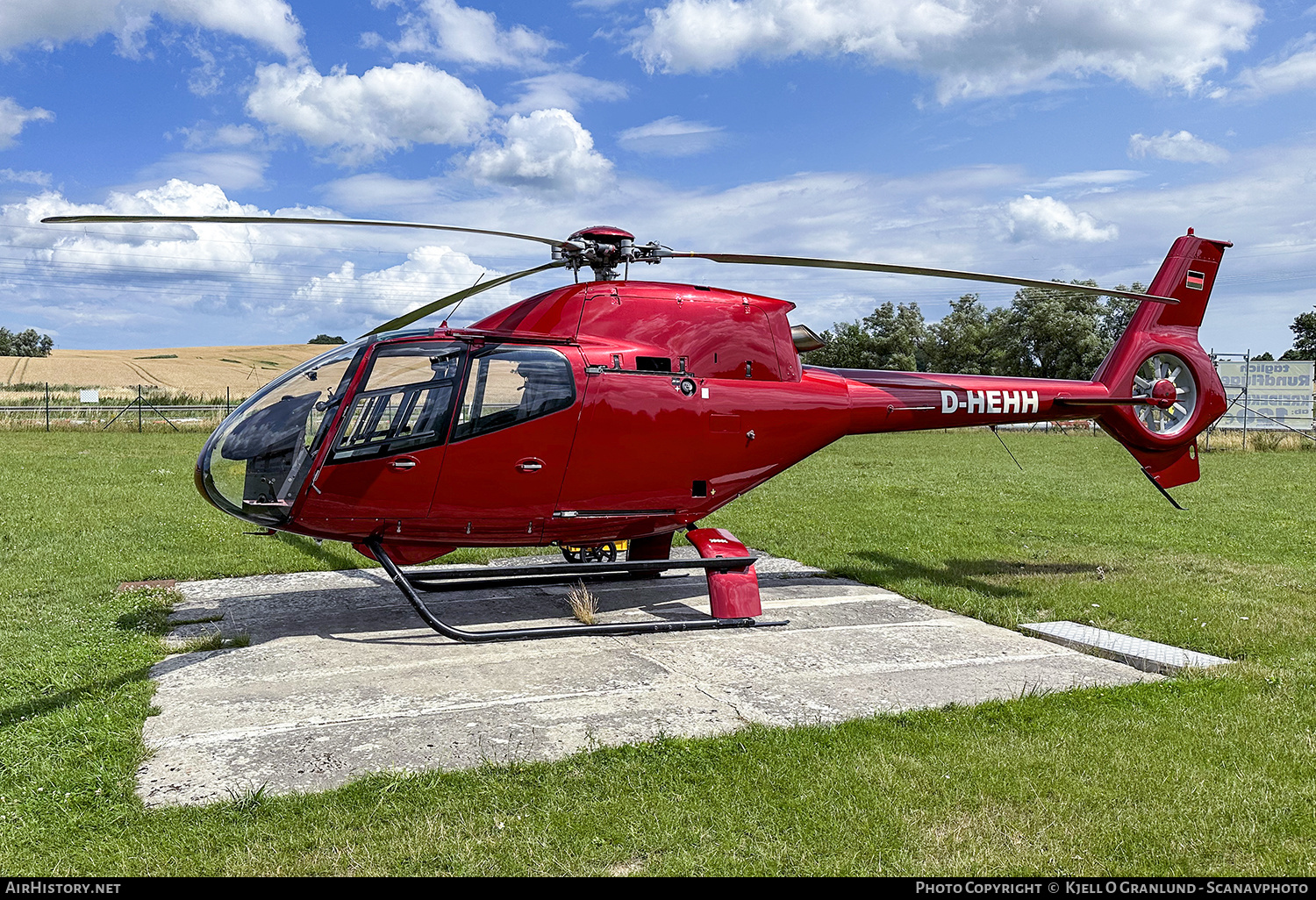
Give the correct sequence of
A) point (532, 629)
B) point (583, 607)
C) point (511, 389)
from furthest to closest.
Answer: point (583, 607), point (532, 629), point (511, 389)

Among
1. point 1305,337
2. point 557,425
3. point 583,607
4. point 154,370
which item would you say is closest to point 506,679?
point 583,607

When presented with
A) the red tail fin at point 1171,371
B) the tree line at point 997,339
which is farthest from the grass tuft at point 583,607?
the tree line at point 997,339

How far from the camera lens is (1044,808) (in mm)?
4492

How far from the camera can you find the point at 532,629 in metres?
7.40

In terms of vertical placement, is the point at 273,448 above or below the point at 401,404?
below

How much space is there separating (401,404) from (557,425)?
1.24m

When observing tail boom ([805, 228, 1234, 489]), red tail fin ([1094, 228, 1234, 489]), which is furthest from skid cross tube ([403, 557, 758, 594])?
red tail fin ([1094, 228, 1234, 489])

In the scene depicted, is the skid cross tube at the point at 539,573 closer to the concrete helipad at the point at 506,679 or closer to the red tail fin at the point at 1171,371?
the concrete helipad at the point at 506,679

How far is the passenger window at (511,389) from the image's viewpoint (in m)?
7.14

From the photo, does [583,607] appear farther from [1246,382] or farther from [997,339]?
[997,339]

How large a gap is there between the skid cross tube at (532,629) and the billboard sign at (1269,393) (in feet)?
100

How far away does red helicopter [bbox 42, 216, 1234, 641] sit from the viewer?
6.94 metres
